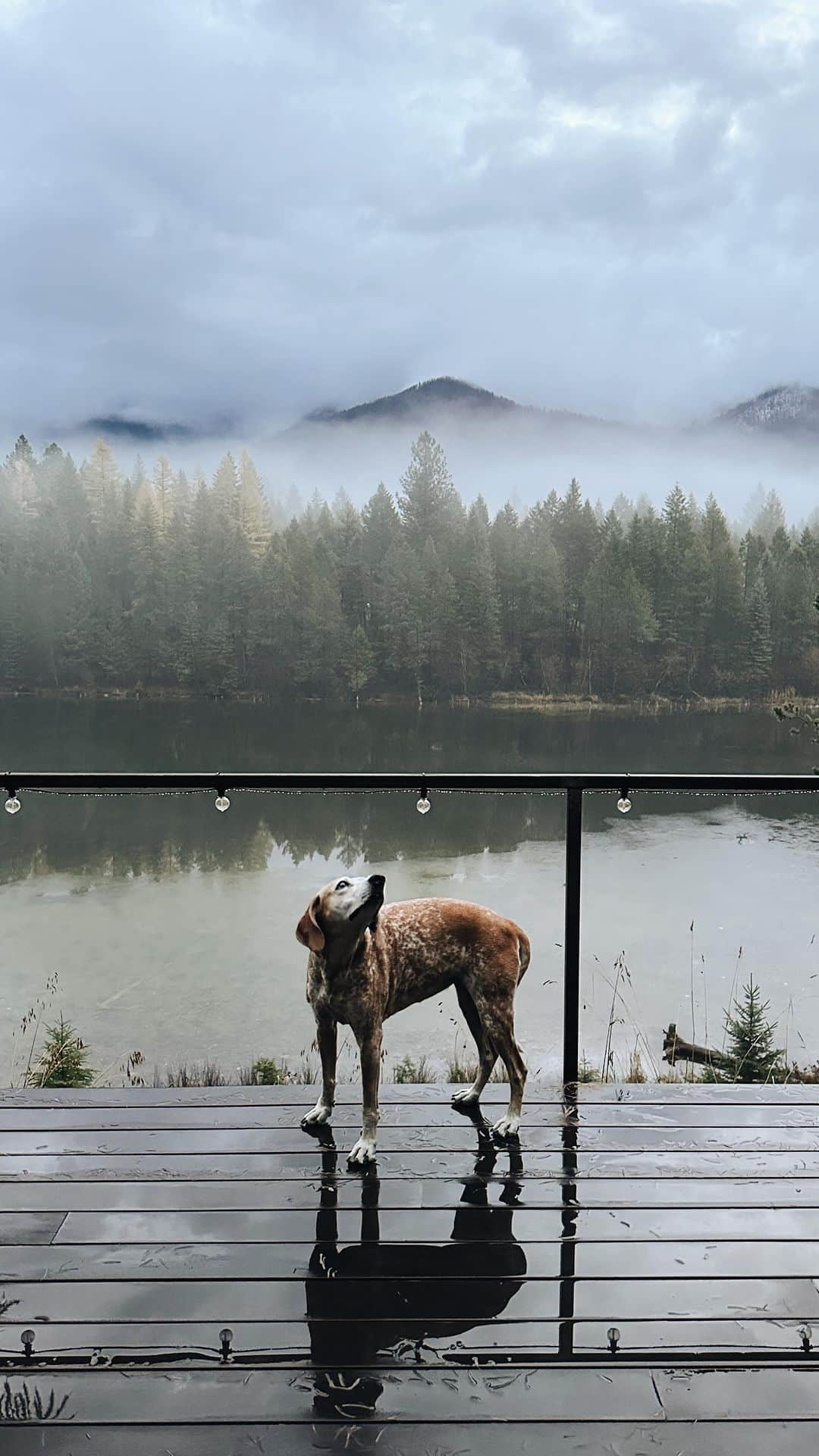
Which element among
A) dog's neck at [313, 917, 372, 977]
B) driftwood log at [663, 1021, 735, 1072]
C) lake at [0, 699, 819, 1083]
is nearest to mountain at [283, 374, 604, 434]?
lake at [0, 699, 819, 1083]

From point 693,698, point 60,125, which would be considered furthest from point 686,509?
point 60,125

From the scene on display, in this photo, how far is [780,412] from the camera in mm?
45281

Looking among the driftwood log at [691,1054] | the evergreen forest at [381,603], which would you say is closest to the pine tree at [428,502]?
the evergreen forest at [381,603]

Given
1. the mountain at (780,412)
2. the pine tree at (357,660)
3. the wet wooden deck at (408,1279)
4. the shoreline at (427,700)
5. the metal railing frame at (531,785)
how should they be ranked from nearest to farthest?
the wet wooden deck at (408,1279), the metal railing frame at (531,785), the shoreline at (427,700), the pine tree at (357,660), the mountain at (780,412)

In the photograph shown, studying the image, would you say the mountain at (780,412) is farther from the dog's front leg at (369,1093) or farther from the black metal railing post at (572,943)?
the dog's front leg at (369,1093)

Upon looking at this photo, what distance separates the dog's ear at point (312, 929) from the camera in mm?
1885

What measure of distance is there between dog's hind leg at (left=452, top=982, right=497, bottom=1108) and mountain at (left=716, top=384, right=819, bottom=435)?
45908 mm

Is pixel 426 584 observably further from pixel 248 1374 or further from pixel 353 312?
pixel 248 1374

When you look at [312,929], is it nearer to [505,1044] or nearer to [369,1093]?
[369,1093]

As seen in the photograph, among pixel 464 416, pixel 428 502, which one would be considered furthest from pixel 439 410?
pixel 428 502

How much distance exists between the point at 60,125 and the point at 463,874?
39.7m

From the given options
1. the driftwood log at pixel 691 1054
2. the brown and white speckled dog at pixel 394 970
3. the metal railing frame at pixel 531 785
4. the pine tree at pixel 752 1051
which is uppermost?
the metal railing frame at pixel 531 785

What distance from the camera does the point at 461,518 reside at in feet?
113

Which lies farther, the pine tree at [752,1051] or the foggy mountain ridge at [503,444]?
the foggy mountain ridge at [503,444]
